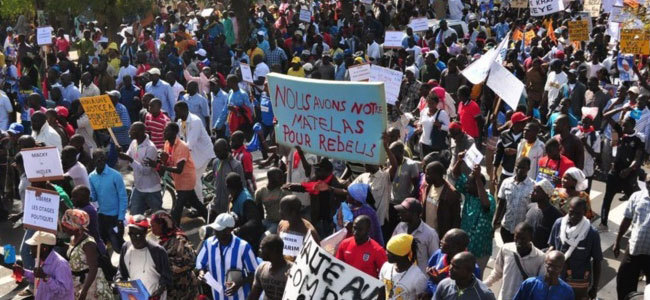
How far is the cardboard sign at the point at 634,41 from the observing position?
15281 mm

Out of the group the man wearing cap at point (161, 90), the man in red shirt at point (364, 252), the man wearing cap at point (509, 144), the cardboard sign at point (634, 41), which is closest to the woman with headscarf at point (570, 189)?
the man in red shirt at point (364, 252)

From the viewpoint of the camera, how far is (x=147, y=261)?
7215 mm

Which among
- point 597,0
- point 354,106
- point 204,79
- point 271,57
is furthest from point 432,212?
point 597,0

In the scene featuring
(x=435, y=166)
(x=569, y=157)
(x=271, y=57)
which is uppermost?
(x=435, y=166)

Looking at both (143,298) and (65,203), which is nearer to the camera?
(143,298)

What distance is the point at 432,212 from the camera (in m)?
8.34

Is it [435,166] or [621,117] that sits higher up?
[435,166]

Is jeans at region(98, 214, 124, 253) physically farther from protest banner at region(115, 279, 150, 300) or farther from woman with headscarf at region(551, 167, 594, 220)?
woman with headscarf at region(551, 167, 594, 220)

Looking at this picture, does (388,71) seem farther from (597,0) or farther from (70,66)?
(597,0)

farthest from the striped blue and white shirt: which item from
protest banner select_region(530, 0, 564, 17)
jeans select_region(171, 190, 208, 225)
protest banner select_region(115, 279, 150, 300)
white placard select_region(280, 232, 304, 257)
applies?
protest banner select_region(530, 0, 564, 17)

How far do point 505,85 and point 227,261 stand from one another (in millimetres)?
5177

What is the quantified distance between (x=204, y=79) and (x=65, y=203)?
7.56m

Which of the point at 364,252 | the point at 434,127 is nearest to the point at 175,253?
the point at 364,252

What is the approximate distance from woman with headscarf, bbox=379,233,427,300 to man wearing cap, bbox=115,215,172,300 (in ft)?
5.68
